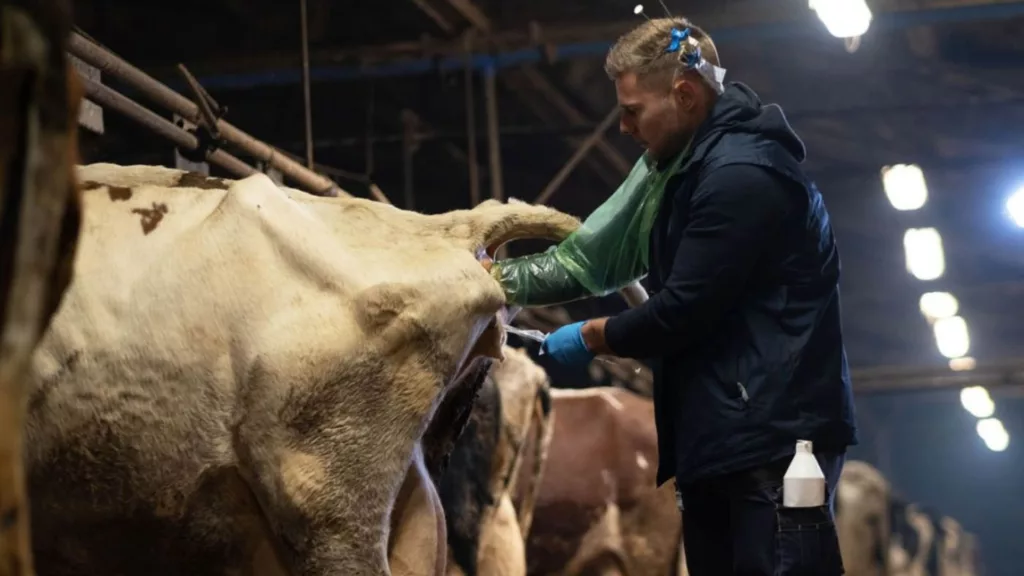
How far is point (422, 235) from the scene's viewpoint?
8.97 ft

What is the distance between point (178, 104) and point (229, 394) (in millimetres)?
2283

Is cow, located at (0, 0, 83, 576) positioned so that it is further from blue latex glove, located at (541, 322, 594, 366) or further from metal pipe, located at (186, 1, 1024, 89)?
metal pipe, located at (186, 1, 1024, 89)

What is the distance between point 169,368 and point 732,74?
686 centimetres

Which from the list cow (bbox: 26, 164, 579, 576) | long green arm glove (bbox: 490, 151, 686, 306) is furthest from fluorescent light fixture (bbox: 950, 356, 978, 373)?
cow (bbox: 26, 164, 579, 576)

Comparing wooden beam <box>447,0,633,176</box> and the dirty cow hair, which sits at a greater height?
wooden beam <box>447,0,633,176</box>

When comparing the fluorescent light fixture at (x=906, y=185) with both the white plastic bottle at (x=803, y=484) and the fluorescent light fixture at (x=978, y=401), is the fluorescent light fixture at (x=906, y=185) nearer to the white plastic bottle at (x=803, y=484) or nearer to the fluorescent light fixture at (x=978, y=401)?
the fluorescent light fixture at (x=978, y=401)

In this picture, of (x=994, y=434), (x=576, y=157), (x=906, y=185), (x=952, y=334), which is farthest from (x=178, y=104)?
(x=994, y=434)

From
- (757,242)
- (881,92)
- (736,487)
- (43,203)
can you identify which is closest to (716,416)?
(736,487)

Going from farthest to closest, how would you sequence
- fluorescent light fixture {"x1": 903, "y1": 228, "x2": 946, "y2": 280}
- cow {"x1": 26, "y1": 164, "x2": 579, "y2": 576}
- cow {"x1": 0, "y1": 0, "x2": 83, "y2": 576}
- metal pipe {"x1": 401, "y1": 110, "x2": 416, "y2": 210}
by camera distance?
fluorescent light fixture {"x1": 903, "y1": 228, "x2": 946, "y2": 280} → metal pipe {"x1": 401, "y1": 110, "x2": 416, "y2": 210} → cow {"x1": 26, "y1": 164, "x2": 579, "y2": 576} → cow {"x1": 0, "y1": 0, "x2": 83, "y2": 576}

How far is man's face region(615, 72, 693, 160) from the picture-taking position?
2.98 meters

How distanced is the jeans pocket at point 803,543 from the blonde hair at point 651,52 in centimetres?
105

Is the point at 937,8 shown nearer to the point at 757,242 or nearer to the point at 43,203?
the point at 757,242

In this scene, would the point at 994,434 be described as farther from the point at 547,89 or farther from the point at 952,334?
the point at 547,89

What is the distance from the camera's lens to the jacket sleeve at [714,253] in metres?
2.72
